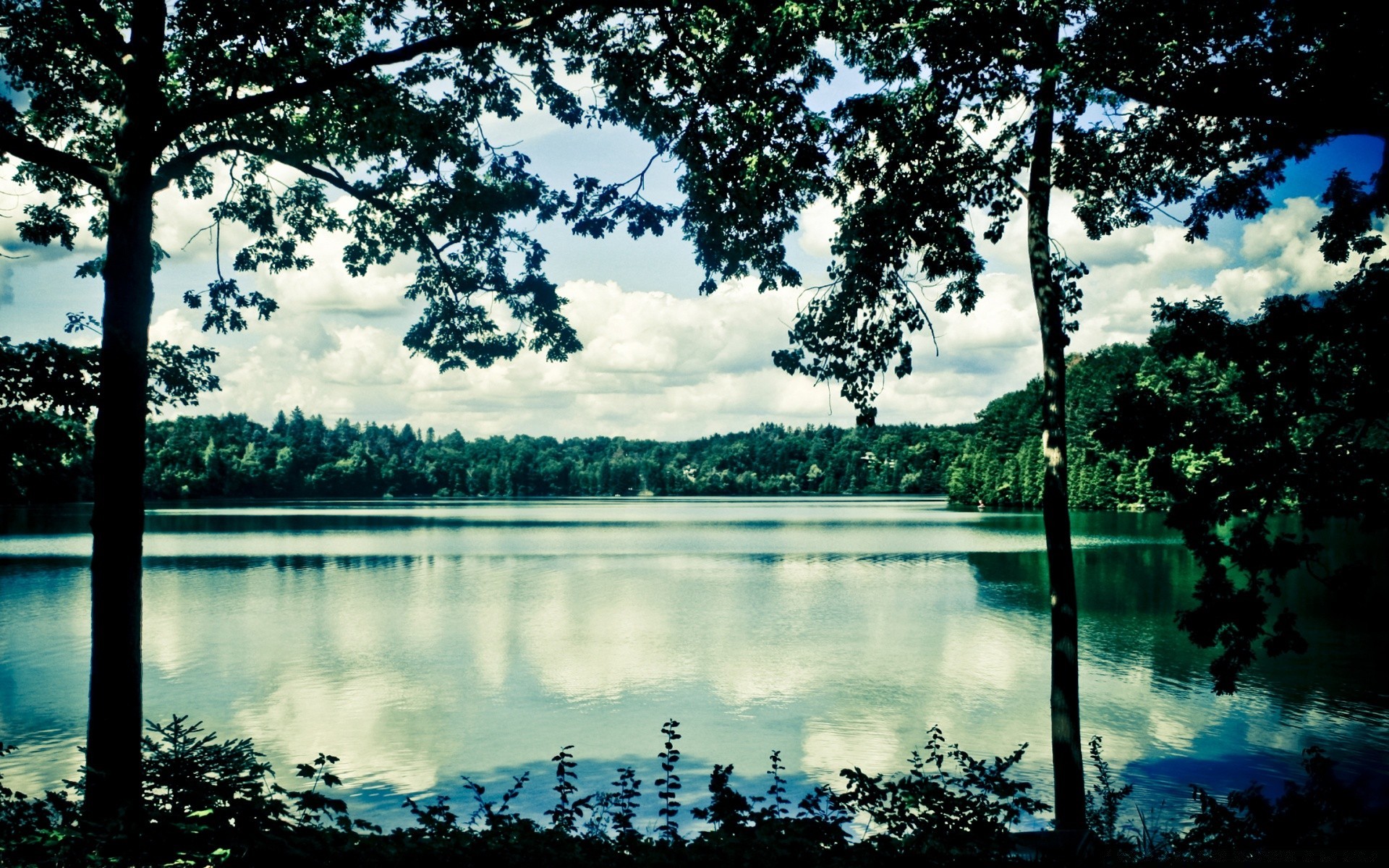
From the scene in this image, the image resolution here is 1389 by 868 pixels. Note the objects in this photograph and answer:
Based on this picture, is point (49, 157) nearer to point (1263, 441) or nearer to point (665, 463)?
point (1263, 441)

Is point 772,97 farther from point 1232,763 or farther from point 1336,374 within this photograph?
point 1232,763

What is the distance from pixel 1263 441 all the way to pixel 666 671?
470 inches

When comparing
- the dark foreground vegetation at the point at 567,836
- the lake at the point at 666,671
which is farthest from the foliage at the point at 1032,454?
the dark foreground vegetation at the point at 567,836

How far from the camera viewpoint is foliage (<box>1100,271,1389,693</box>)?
26.3ft

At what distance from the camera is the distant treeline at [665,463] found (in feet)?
314

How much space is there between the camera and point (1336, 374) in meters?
8.70

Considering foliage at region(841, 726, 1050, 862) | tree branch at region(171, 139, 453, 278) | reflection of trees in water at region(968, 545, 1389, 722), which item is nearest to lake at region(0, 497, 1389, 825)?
reflection of trees in water at region(968, 545, 1389, 722)

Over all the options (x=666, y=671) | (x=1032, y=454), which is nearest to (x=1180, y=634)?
(x=666, y=671)

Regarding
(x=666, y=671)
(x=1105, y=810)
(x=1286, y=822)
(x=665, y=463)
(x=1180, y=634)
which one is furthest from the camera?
(x=665, y=463)

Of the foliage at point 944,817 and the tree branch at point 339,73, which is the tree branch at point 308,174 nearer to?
the tree branch at point 339,73

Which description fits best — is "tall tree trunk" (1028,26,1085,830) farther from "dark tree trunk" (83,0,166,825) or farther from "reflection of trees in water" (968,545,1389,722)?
"dark tree trunk" (83,0,166,825)

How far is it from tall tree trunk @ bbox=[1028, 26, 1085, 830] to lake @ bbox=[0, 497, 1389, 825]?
3.54m

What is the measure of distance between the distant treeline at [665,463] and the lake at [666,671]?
2606 cm

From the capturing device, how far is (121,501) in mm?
7168
